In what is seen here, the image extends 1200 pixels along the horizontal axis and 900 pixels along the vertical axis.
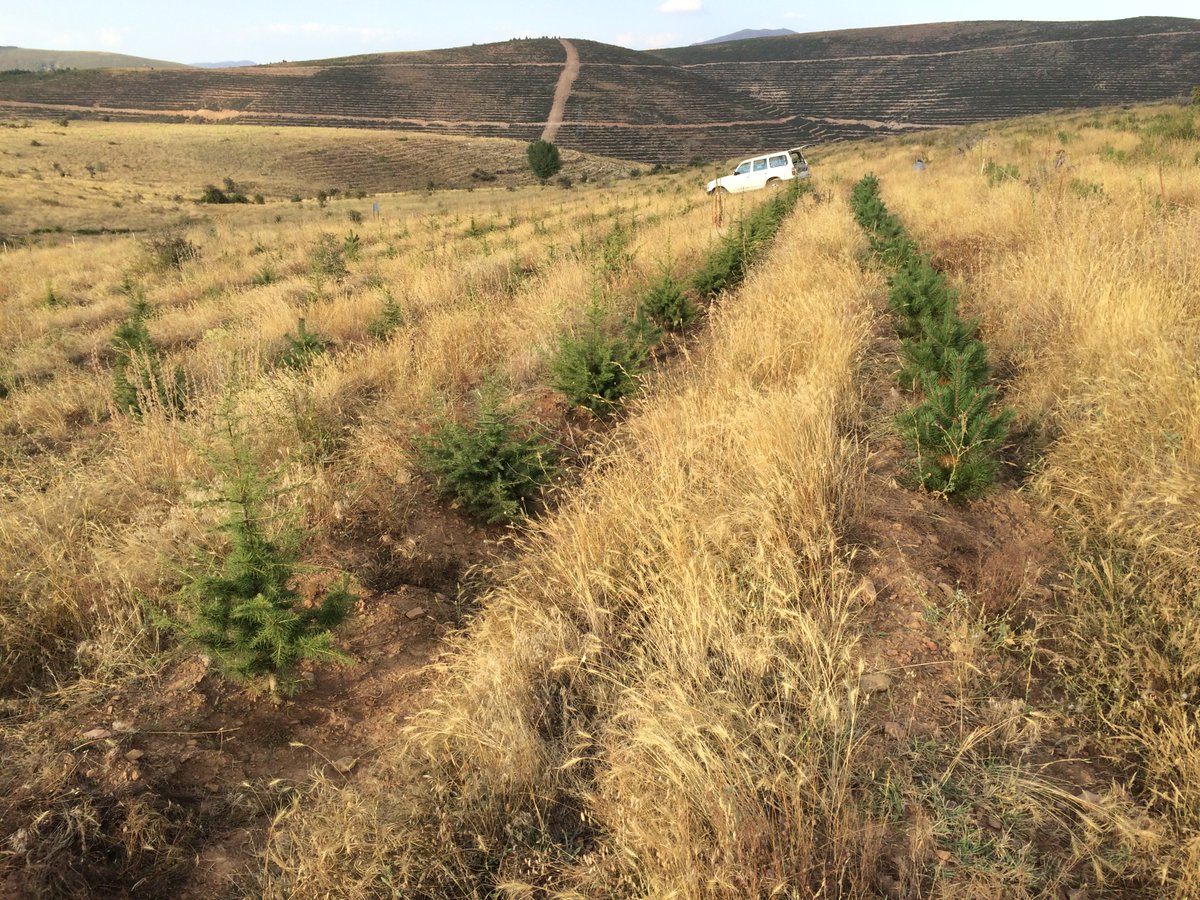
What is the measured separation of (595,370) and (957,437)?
2.61 meters

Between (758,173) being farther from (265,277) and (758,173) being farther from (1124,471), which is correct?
(1124,471)

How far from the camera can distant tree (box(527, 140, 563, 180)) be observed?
43.3m

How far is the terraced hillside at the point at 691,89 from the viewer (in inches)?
2323

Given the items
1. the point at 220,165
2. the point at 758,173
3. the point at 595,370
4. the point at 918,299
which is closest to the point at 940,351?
the point at 918,299

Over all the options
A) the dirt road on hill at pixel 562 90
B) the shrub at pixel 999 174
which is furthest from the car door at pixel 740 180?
the dirt road on hill at pixel 562 90

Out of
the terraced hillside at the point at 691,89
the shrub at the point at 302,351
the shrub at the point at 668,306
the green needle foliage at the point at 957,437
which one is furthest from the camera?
the terraced hillside at the point at 691,89

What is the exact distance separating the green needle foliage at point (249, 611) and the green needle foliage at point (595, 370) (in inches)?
101

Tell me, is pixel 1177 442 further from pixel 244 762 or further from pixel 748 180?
pixel 748 180

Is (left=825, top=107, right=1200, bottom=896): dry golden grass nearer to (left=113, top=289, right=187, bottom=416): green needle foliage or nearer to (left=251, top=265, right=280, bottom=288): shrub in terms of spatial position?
(left=113, top=289, right=187, bottom=416): green needle foliage

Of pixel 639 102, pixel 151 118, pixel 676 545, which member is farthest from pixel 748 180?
pixel 151 118

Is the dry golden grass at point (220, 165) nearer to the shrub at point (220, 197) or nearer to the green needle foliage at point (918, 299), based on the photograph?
the shrub at point (220, 197)

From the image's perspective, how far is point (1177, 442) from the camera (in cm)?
264

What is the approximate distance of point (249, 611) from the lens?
2.38 m

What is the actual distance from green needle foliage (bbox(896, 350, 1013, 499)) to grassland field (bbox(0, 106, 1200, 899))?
4.5 inches
